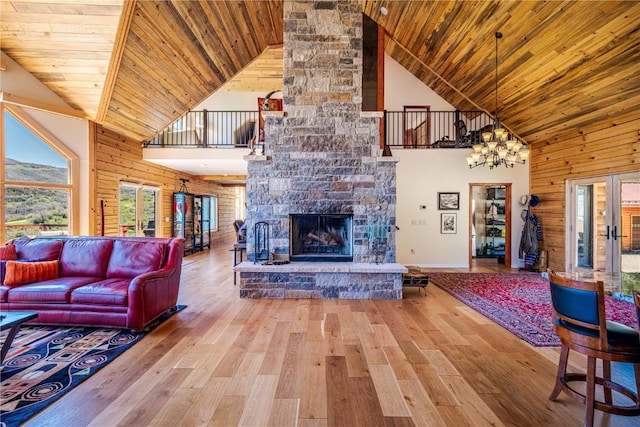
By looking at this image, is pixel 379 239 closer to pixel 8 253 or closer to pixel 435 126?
pixel 8 253

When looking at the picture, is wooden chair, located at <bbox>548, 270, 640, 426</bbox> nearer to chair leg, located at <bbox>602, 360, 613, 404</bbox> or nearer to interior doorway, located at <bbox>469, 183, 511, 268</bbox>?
chair leg, located at <bbox>602, 360, 613, 404</bbox>

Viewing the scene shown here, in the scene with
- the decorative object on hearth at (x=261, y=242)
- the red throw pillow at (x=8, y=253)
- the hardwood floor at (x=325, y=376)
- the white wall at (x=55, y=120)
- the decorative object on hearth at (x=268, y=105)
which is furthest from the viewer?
the decorative object on hearth at (x=268, y=105)

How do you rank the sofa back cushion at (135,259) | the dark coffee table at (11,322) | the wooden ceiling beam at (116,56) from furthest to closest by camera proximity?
1. the wooden ceiling beam at (116,56)
2. the sofa back cushion at (135,259)
3. the dark coffee table at (11,322)

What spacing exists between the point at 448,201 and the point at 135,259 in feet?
21.8

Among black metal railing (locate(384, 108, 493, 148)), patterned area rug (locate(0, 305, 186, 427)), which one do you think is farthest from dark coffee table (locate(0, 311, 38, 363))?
black metal railing (locate(384, 108, 493, 148))

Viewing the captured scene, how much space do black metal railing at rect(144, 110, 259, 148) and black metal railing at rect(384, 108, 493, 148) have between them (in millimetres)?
3893

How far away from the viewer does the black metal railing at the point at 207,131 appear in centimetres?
786

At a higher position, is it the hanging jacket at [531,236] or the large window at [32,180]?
the large window at [32,180]

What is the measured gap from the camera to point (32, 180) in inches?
202

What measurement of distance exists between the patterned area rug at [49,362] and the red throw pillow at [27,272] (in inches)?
21.9

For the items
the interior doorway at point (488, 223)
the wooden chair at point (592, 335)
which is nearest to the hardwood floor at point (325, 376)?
the wooden chair at point (592, 335)

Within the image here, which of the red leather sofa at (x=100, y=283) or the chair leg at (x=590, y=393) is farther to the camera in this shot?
the red leather sofa at (x=100, y=283)

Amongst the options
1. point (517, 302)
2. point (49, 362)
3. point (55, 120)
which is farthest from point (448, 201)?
point (55, 120)

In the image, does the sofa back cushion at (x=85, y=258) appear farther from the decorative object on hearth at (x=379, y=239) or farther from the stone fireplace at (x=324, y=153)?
the decorative object on hearth at (x=379, y=239)
